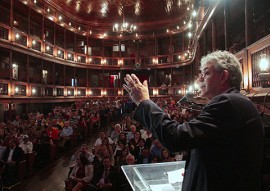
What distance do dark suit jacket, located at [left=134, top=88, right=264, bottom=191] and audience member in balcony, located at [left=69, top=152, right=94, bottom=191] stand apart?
193 inches

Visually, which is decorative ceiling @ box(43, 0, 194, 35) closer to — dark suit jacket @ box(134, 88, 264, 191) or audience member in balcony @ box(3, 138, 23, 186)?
audience member in balcony @ box(3, 138, 23, 186)

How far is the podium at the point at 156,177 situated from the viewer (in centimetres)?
167

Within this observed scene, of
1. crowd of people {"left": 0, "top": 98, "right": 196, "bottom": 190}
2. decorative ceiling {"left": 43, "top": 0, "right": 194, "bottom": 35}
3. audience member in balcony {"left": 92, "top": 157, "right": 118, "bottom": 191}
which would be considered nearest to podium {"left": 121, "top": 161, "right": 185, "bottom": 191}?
crowd of people {"left": 0, "top": 98, "right": 196, "bottom": 190}

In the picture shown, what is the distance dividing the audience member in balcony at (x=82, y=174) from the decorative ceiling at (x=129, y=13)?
13.7 m

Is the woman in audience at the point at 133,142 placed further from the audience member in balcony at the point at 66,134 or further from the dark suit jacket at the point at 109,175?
the audience member in balcony at the point at 66,134

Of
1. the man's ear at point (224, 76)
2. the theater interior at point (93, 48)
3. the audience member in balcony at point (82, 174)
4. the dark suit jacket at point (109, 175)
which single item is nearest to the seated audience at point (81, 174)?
the audience member in balcony at point (82, 174)

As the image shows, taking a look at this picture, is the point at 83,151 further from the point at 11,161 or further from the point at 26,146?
the point at 26,146

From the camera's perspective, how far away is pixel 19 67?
52.3ft

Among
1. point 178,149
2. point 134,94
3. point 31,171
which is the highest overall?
point 134,94

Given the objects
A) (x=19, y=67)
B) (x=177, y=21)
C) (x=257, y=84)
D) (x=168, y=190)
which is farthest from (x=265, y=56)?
(x=177, y=21)

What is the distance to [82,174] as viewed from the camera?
589 centimetres

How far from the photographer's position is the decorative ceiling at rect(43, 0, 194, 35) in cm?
1830

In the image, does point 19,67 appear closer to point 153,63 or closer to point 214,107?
point 153,63

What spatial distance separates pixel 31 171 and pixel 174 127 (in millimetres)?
7631
